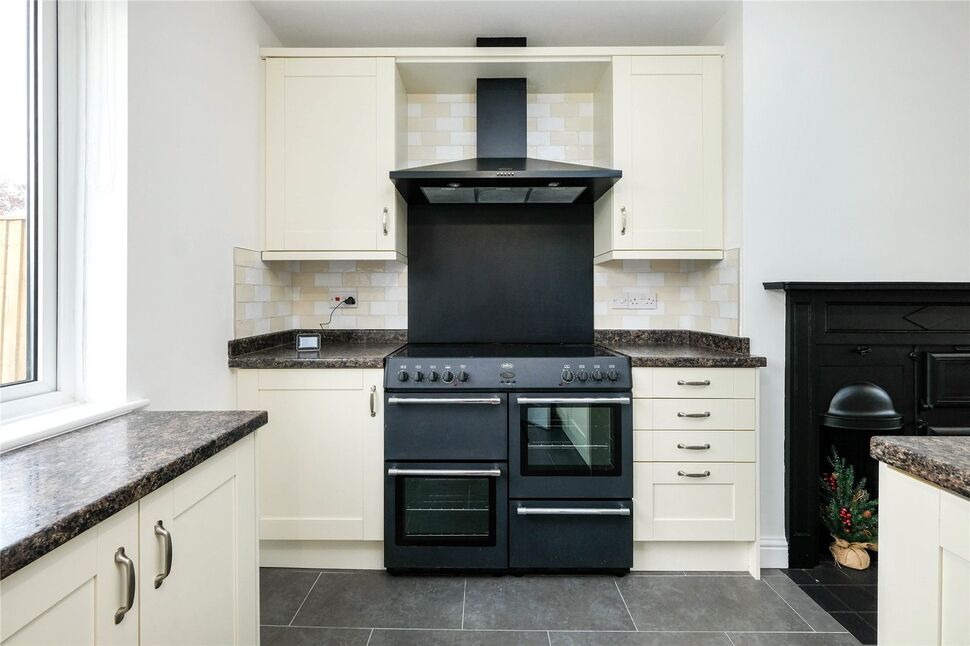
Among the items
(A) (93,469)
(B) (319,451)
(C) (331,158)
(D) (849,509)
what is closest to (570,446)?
(B) (319,451)

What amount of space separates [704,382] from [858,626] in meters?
1.00

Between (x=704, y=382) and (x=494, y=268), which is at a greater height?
(x=494, y=268)

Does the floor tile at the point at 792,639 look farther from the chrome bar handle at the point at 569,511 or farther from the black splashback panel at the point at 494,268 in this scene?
the black splashback panel at the point at 494,268

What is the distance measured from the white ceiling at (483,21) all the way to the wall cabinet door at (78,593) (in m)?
2.30

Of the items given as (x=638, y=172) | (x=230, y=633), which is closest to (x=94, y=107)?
(x=230, y=633)

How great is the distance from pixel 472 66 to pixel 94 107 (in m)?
1.65

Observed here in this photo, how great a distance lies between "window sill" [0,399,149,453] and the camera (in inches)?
43.1

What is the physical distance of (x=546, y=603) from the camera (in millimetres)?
1989

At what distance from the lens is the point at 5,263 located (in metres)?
1.24

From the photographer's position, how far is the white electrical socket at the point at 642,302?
2836 mm

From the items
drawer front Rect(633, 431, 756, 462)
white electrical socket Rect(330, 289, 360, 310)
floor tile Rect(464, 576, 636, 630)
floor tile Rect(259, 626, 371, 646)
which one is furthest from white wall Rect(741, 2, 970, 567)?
white electrical socket Rect(330, 289, 360, 310)

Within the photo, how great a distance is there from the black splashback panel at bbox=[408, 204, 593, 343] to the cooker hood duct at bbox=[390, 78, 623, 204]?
4.6 inches

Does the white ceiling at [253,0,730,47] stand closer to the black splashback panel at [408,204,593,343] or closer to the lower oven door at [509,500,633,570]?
the black splashback panel at [408,204,593,343]

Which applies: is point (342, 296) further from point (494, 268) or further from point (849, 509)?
point (849, 509)
